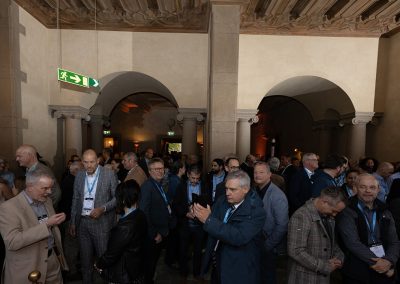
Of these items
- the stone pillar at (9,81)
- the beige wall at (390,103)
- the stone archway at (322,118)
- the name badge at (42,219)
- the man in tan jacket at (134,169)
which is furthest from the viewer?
the stone archway at (322,118)

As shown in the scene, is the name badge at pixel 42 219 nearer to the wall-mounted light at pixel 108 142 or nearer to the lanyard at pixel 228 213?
the lanyard at pixel 228 213

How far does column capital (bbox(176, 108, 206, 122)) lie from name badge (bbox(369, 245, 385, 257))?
6764mm

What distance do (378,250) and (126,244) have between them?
2485 mm

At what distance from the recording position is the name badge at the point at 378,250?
270cm

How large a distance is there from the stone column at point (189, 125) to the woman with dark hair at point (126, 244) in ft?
21.2

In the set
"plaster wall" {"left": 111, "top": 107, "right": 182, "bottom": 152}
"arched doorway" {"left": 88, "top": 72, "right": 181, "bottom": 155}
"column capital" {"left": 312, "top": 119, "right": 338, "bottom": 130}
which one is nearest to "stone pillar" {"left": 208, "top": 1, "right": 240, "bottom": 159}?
"column capital" {"left": 312, "top": 119, "right": 338, "bottom": 130}

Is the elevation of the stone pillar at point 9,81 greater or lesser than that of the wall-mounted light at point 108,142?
greater

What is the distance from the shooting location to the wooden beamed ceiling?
7.71 metres

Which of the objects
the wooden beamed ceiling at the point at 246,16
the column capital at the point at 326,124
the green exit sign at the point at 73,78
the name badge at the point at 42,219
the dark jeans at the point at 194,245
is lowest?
the dark jeans at the point at 194,245

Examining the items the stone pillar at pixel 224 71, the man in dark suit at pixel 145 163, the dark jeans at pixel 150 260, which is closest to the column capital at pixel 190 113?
the man in dark suit at pixel 145 163

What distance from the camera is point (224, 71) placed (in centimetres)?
654

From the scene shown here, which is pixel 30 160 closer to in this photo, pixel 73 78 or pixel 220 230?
pixel 220 230

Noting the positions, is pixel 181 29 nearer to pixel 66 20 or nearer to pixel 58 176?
pixel 66 20

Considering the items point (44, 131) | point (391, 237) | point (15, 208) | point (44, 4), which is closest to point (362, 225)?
point (391, 237)
